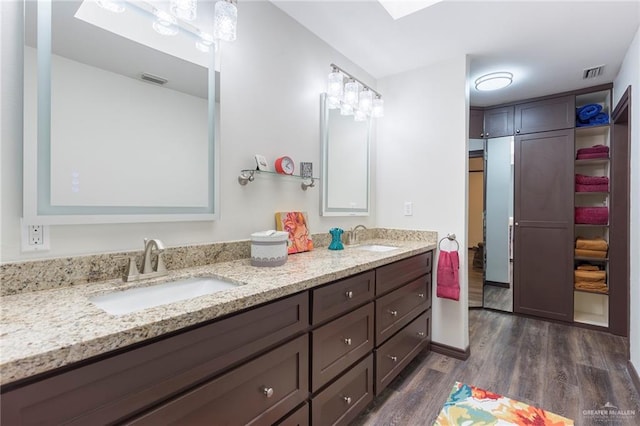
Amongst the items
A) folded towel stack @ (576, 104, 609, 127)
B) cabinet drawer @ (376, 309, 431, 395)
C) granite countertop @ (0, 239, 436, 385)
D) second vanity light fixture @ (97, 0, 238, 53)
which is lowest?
cabinet drawer @ (376, 309, 431, 395)

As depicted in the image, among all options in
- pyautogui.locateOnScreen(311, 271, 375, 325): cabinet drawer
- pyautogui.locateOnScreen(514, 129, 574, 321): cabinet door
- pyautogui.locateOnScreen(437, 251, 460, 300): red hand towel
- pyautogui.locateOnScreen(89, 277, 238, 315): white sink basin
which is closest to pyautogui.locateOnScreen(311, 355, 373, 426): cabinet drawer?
pyautogui.locateOnScreen(311, 271, 375, 325): cabinet drawer

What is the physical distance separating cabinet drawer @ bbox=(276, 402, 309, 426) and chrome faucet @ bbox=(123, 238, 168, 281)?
0.77 metres

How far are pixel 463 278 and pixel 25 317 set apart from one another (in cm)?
261

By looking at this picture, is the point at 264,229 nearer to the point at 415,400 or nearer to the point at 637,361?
the point at 415,400

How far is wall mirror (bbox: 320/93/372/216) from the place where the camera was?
2.29m

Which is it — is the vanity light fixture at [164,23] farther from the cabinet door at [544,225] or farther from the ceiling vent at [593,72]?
the cabinet door at [544,225]

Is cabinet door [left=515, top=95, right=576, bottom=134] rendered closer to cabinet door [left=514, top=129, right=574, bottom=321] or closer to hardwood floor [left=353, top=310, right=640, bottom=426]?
cabinet door [left=514, top=129, right=574, bottom=321]

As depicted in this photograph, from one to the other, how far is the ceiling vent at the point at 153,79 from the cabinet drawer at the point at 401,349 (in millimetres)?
1780

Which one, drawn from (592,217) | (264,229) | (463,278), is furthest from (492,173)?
(264,229)

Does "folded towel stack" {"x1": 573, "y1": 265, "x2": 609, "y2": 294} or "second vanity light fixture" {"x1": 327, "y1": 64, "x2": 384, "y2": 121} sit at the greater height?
"second vanity light fixture" {"x1": 327, "y1": 64, "x2": 384, "y2": 121}

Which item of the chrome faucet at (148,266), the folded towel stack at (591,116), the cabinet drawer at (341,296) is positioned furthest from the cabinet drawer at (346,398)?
the folded towel stack at (591,116)

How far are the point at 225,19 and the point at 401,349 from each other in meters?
2.17

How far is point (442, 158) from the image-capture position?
100 inches

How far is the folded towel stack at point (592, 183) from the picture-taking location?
118 inches
